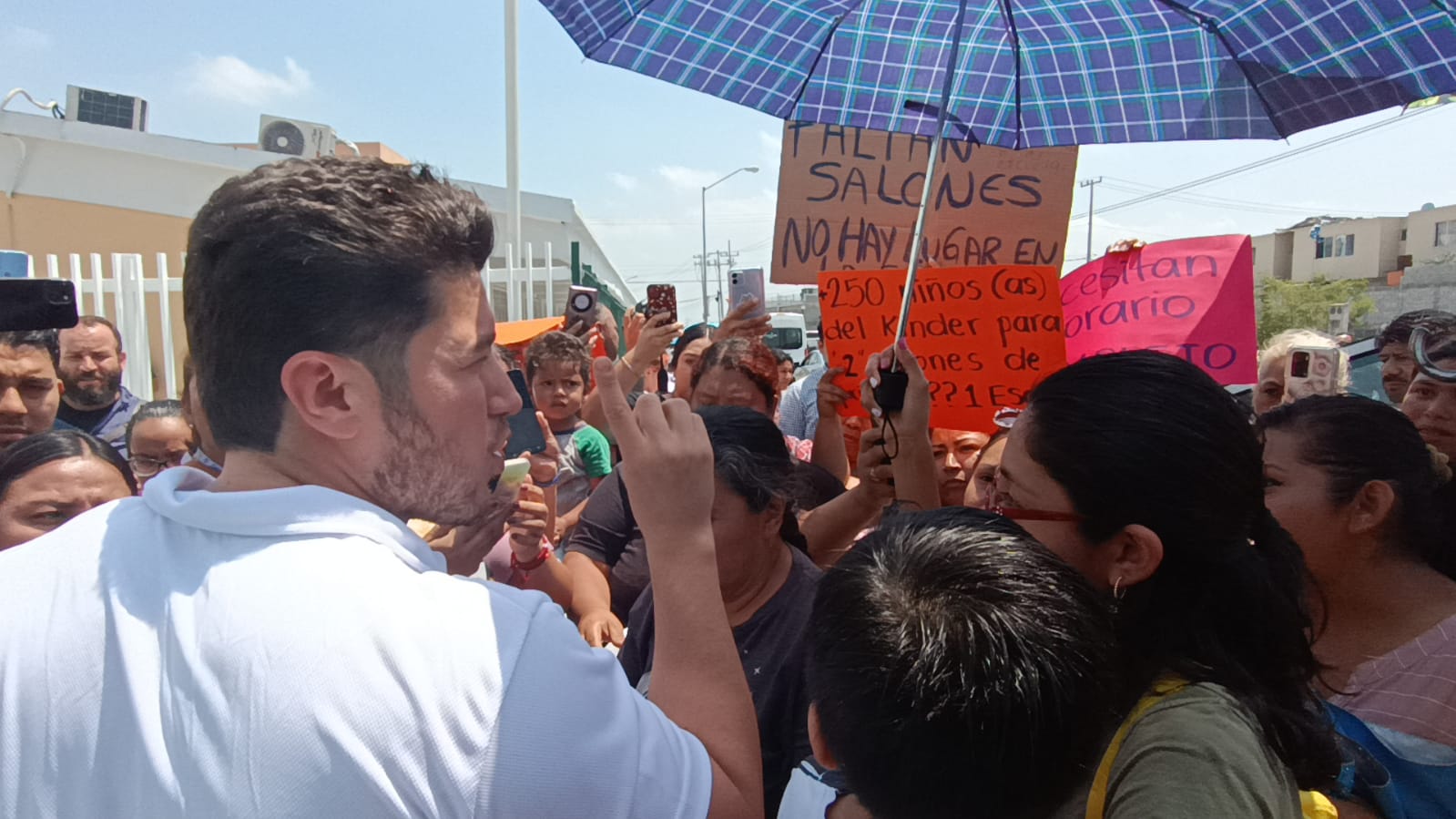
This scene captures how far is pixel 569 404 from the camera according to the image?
13.6 ft

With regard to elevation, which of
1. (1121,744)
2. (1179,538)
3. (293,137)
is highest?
(293,137)

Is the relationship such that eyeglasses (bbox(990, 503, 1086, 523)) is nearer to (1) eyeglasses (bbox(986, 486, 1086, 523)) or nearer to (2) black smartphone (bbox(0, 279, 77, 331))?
(1) eyeglasses (bbox(986, 486, 1086, 523))

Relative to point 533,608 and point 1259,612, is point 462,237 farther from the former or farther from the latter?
point 1259,612

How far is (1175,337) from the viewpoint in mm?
3170

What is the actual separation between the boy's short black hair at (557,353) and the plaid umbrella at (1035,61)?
1.48 m

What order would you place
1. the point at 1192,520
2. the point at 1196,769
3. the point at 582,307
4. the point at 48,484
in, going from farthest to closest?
1. the point at 582,307
2. the point at 48,484
3. the point at 1192,520
4. the point at 1196,769

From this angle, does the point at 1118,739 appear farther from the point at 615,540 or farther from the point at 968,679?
the point at 615,540

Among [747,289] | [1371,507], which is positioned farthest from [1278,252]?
[1371,507]

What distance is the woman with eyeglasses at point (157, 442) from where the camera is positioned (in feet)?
10.3

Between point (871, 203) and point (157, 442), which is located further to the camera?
point (871, 203)

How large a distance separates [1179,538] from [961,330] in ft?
5.65

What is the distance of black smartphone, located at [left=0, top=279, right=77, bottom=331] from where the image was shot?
1.31 metres

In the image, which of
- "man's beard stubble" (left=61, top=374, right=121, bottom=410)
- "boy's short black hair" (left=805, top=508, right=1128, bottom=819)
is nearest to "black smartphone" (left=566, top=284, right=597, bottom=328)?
"man's beard stubble" (left=61, top=374, right=121, bottom=410)

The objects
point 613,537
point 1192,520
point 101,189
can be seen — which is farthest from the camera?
point 101,189
